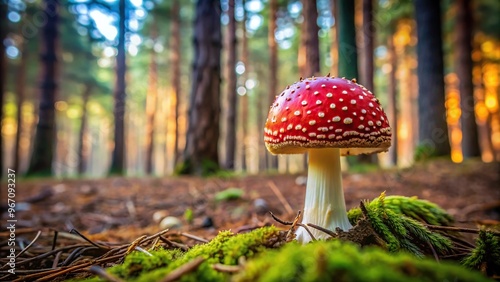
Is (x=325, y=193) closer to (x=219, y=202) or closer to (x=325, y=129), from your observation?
(x=325, y=129)

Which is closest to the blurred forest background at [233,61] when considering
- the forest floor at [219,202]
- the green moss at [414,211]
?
the forest floor at [219,202]

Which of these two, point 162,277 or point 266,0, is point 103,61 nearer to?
point 266,0

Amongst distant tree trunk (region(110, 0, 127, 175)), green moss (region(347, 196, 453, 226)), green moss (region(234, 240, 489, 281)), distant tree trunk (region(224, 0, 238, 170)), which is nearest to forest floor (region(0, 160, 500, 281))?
green moss (region(347, 196, 453, 226))

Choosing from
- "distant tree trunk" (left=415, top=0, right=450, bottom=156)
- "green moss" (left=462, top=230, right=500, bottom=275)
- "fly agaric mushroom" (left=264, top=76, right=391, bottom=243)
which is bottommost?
"green moss" (left=462, top=230, right=500, bottom=275)

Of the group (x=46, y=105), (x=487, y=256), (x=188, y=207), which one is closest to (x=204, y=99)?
(x=188, y=207)

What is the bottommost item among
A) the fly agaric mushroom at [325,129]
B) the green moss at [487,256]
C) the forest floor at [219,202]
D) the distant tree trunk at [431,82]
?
the forest floor at [219,202]

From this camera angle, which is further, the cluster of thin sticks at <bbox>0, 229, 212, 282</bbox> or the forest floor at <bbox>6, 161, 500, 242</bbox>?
the forest floor at <bbox>6, 161, 500, 242</bbox>

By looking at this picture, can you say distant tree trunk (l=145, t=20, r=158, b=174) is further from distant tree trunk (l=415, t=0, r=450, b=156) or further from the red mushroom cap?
the red mushroom cap

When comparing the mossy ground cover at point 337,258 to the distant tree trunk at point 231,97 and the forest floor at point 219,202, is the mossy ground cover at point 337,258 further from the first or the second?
the distant tree trunk at point 231,97
